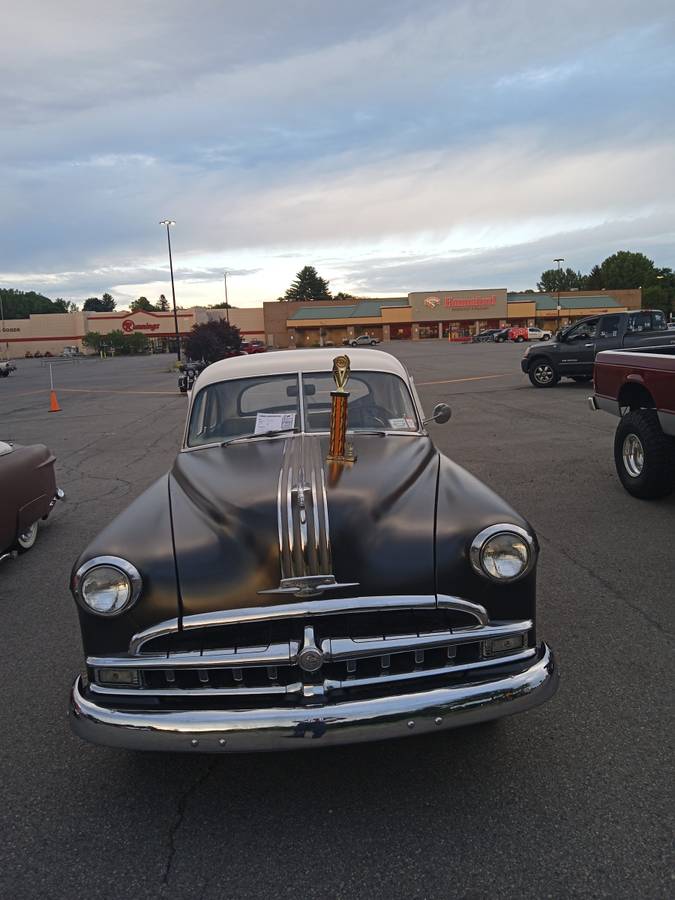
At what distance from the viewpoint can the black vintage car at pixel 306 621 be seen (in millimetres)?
2451

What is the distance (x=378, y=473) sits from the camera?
3.29m

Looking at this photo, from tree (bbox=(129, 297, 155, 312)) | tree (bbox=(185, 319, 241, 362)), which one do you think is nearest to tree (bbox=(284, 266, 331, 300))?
tree (bbox=(129, 297, 155, 312))

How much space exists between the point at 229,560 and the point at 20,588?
121 inches

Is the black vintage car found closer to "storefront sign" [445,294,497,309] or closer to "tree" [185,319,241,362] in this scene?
"tree" [185,319,241,362]

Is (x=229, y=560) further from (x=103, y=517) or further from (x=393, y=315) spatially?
(x=393, y=315)

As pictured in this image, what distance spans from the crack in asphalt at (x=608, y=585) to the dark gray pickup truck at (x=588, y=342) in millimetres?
12645

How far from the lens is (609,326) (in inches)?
686

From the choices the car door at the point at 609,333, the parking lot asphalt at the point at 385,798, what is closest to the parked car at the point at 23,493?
the parking lot asphalt at the point at 385,798

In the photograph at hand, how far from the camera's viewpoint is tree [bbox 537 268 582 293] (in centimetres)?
14212

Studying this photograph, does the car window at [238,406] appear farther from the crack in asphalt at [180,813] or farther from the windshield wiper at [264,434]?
the crack in asphalt at [180,813]

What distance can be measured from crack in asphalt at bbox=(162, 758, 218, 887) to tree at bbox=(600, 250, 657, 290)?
416 feet

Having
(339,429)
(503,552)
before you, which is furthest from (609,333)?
(503,552)

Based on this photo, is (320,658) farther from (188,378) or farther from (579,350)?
(579,350)

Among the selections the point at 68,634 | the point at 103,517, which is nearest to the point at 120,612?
the point at 68,634
